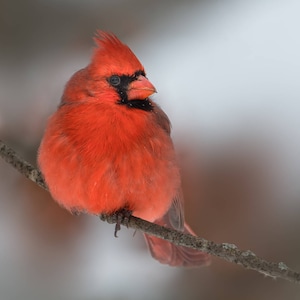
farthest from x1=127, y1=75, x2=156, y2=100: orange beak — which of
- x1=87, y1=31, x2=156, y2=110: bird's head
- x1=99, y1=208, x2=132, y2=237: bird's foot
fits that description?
x1=99, y1=208, x2=132, y2=237: bird's foot

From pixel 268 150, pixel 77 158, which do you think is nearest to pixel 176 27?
pixel 268 150

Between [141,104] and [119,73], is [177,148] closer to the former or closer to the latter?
[141,104]

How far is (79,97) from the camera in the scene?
2865 millimetres

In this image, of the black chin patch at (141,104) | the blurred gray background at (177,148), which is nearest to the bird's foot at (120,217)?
the black chin patch at (141,104)

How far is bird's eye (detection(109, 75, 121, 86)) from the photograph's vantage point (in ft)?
9.15

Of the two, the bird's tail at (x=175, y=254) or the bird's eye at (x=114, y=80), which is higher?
the bird's eye at (x=114, y=80)

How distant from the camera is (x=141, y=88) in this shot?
2.74 metres

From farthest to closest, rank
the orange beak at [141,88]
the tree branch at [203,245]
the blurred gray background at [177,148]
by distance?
the blurred gray background at [177,148] < the orange beak at [141,88] < the tree branch at [203,245]

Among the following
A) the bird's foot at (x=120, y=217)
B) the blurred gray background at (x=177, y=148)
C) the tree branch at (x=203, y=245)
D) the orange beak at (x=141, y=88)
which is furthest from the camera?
the blurred gray background at (x=177, y=148)

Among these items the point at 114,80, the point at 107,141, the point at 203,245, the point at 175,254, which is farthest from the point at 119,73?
the point at 175,254

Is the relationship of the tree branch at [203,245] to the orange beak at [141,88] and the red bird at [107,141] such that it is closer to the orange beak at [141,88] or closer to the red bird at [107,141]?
the red bird at [107,141]

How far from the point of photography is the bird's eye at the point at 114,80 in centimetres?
279

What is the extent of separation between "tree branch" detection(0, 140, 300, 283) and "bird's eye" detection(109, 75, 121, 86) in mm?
484

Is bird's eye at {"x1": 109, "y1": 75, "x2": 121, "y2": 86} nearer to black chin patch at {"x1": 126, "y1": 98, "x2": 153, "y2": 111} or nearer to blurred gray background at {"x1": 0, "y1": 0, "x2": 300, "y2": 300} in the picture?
black chin patch at {"x1": 126, "y1": 98, "x2": 153, "y2": 111}
